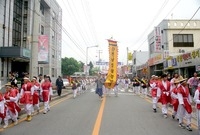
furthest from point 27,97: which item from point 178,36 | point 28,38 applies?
point 178,36

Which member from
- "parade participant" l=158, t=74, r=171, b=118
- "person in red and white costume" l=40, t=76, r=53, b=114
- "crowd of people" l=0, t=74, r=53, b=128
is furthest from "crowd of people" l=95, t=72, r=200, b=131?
"crowd of people" l=0, t=74, r=53, b=128

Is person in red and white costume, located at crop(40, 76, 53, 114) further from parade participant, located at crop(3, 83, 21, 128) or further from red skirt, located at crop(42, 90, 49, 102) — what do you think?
parade participant, located at crop(3, 83, 21, 128)

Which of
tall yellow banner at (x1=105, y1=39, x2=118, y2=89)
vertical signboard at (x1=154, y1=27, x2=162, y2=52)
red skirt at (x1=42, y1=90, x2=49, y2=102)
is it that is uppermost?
vertical signboard at (x1=154, y1=27, x2=162, y2=52)

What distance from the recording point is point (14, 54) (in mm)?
25906

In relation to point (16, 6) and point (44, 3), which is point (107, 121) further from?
point (44, 3)

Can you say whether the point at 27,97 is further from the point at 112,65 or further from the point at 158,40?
the point at 158,40

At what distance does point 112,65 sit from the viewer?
24.3 metres

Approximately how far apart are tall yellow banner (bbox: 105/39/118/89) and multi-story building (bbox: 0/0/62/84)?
578 centimetres

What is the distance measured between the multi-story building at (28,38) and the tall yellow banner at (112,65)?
5783 mm

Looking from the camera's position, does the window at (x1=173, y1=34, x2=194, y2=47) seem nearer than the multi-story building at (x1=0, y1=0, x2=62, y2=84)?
No

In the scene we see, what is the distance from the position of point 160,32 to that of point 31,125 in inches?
1142

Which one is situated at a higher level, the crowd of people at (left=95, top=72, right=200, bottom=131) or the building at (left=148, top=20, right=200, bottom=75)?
the building at (left=148, top=20, right=200, bottom=75)

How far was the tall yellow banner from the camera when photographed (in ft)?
76.9

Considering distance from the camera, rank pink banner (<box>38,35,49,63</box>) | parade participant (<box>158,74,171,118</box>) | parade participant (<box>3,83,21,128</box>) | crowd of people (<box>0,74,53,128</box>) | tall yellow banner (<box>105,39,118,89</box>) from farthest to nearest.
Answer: tall yellow banner (<box>105,39,118,89</box>)
pink banner (<box>38,35,49,63</box>)
parade participant (<box>158,74,171,118</box>)
parade participant (<box>3,83,21,128</box>)
crowd of people (<box>0,74,53,128</box>)
